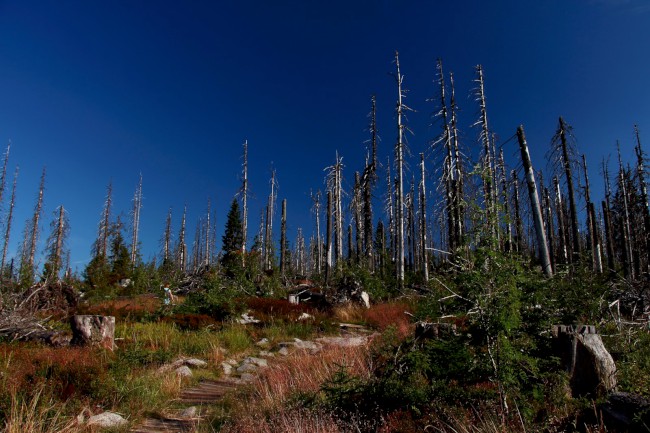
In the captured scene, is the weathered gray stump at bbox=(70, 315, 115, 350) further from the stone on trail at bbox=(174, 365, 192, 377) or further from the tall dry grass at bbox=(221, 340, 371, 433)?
the tall dry grass at bbox=(221, 340, 371, 433)

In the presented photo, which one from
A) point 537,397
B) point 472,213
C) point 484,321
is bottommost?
point 537,397

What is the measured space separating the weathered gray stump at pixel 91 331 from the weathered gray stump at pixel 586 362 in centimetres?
840

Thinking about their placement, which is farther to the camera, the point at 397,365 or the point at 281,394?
the point at 281,394

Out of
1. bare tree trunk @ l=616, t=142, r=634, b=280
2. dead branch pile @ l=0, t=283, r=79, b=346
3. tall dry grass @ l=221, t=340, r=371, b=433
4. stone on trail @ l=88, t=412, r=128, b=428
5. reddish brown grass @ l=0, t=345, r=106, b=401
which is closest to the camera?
tall dry grass @ l=221, t=340, r=371, b=433

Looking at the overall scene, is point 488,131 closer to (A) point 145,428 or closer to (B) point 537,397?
(B) point 537,397

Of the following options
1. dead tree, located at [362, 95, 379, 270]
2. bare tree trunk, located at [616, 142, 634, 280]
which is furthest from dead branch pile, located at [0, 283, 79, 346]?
bare tree trunk, located at [616, 142, 634, 280]

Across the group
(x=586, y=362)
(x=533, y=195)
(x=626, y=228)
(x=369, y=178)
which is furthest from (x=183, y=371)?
(x=626, y=228)

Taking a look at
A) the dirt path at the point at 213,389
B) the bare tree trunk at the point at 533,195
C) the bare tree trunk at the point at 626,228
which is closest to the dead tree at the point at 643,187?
the bare tree trunk at the point at 626,228

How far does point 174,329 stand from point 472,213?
31.2 ft

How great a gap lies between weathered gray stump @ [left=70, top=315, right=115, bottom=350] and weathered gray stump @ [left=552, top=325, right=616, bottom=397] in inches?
331

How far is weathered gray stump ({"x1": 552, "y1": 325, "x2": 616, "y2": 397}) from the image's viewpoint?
13.8 ft

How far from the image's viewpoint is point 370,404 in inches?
178

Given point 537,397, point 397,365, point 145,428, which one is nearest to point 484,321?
point 537,397

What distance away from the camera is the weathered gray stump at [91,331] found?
8273 millimetres
